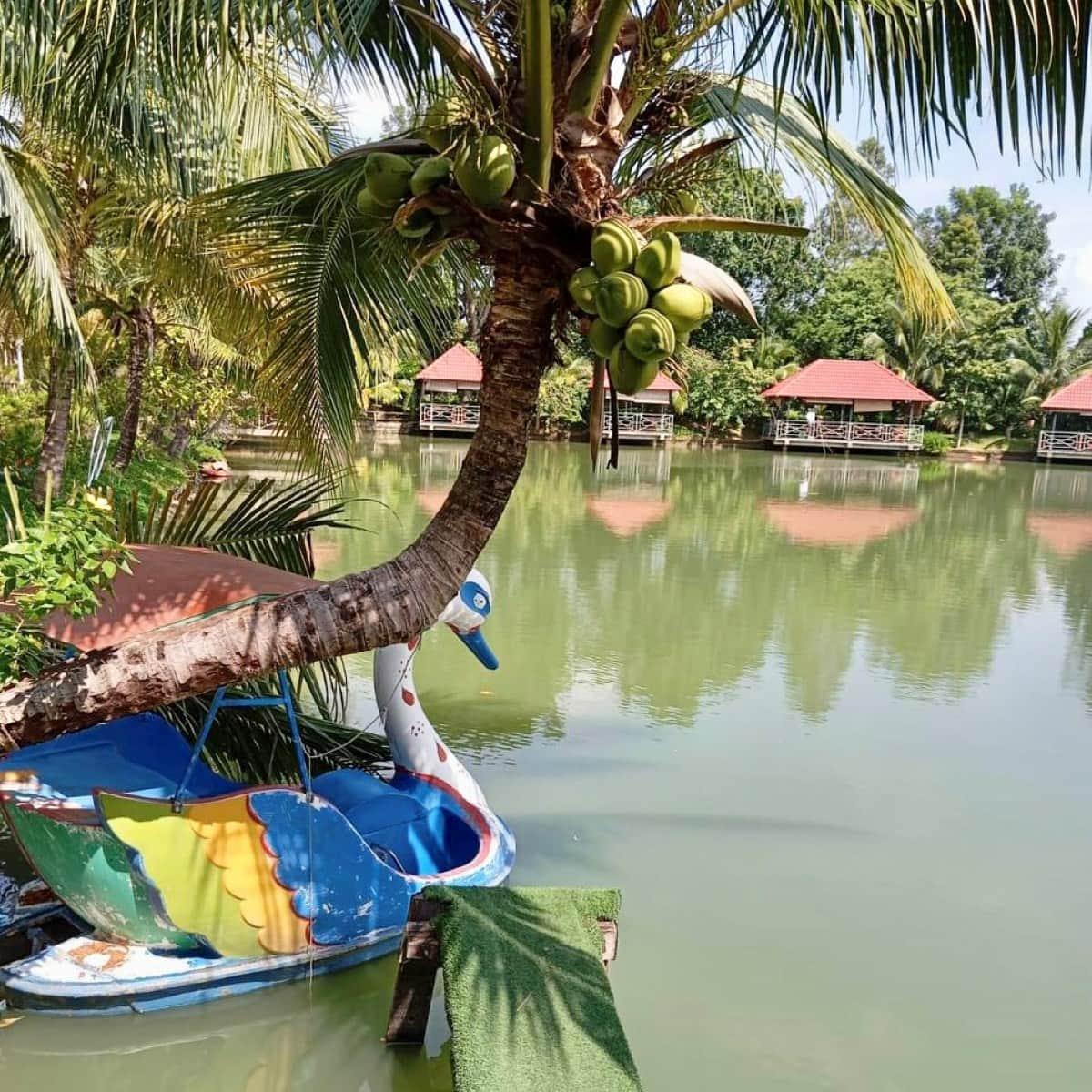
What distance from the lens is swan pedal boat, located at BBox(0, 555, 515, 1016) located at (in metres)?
3.08

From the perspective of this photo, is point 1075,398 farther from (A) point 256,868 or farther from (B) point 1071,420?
(A) point 256,868

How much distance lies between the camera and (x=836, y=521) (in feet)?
53.2

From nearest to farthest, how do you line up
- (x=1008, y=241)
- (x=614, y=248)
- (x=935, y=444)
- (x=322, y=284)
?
(x=614, y=248) < (x=322, y=284) < (x=935, y=444) < (x=1008, y=241)

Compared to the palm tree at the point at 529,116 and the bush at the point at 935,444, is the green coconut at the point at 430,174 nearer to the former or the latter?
the palm tree at the point at 529,116

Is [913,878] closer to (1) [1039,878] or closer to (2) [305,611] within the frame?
→ (1) [1039,878]

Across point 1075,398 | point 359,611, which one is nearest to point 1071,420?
point 1075,398

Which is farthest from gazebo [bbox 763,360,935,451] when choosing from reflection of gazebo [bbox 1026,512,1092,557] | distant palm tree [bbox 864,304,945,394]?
reflection of gazebo [bbox 1026,512,1092,557]

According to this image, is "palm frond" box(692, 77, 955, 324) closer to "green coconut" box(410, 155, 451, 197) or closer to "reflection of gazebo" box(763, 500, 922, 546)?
"green coconut" box(410, 155, 451, 197)

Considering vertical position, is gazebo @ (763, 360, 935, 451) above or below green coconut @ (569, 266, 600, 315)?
above

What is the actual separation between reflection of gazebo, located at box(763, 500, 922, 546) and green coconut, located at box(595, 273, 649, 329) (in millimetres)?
12046

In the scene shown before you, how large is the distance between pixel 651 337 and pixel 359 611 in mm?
968

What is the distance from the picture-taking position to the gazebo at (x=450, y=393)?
28.3 metres

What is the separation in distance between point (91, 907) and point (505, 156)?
2.51 metres

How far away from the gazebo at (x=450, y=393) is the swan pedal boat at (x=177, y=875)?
Answer: 82.0 ft
